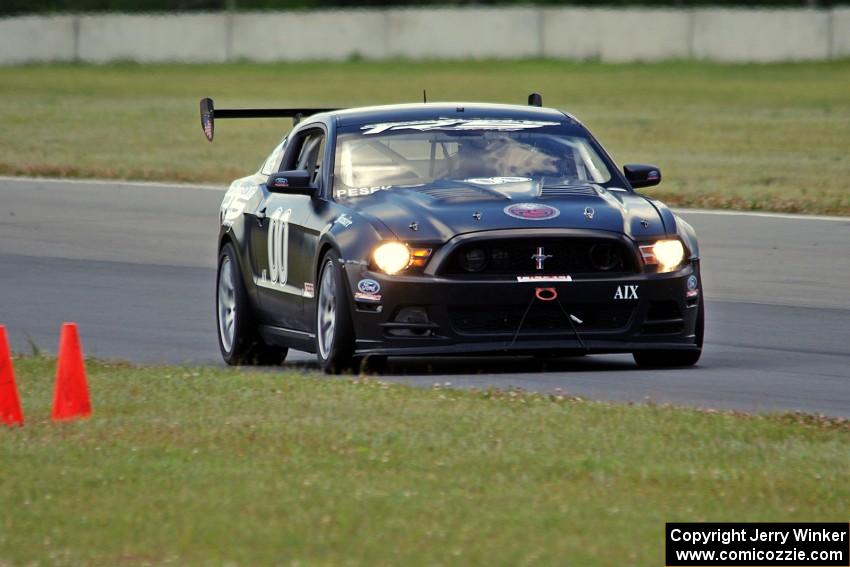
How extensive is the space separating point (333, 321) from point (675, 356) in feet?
6.23

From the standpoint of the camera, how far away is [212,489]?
6.89m

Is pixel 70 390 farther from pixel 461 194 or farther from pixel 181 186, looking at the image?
pixel 181 186

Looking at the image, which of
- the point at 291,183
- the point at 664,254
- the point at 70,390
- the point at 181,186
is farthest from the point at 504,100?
the point at 70,390

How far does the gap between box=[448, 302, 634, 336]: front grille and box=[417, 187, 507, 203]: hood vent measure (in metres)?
0.64

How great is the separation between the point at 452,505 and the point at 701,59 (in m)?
49.8

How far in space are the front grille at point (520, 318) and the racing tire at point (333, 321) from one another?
578mm

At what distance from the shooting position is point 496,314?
1035cm

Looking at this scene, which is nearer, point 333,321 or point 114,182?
point 333,321

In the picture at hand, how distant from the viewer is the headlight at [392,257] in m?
10.3

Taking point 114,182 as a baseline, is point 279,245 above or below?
above

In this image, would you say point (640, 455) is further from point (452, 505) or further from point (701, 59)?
point (701, 59)

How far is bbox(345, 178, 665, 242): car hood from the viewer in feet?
34.0

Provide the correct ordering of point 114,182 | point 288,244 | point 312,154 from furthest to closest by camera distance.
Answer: point 114,182, point 312,154, point 288,244

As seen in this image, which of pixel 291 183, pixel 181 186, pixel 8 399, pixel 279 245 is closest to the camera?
pixel 8 399
